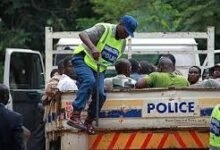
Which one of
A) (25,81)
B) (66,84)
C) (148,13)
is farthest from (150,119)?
(148,13)

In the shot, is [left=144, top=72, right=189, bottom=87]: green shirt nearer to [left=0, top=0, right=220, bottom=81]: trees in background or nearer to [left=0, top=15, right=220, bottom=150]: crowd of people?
[left=0, top=15, right=220, bottom=150]: crowd of people

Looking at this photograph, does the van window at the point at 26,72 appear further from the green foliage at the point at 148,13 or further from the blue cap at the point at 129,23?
the green foliage at the point at 148,13

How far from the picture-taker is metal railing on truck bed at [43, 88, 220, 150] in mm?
8789

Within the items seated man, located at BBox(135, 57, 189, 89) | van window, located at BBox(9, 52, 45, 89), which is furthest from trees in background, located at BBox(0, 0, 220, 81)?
seated man, located at BBox(135, 57, 189, 89)

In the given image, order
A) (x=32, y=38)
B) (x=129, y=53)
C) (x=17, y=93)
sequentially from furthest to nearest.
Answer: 1. (x=32, y=38)
2. (x=17, y=93)
3. (x=129, y=53)

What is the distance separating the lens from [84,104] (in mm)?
8727

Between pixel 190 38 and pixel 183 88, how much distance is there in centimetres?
447

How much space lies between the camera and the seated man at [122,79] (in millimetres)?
9720

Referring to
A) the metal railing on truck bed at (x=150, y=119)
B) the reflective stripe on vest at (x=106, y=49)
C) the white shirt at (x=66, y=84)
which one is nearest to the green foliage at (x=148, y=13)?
the white shirt at (x=66, y=84)

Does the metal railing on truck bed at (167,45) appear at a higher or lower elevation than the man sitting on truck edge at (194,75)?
higher

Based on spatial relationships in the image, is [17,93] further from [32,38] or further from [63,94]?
[32,38]

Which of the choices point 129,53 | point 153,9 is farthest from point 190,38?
point 153,9

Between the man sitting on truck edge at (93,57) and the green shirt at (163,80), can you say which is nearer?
the man sitting on truck edge at (93,57)

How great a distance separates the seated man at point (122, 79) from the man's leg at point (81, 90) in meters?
0.64
